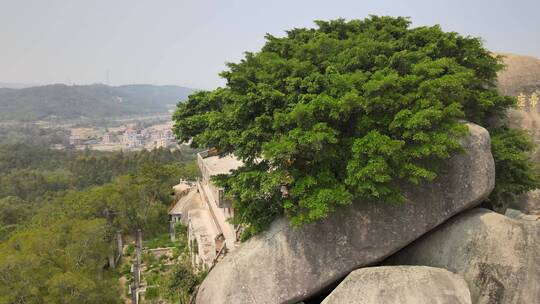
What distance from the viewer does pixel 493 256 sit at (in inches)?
434

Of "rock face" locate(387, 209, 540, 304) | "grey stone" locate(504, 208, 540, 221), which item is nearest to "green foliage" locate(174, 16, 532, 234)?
"rock face" locate(387, 209, 540, 304)

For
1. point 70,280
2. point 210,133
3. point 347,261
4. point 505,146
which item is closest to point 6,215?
point 70,280

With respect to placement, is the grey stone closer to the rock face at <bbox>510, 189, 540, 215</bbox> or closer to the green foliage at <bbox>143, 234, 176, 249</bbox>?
the rock face at <bbox>510, 189, 540, 215</bbox>

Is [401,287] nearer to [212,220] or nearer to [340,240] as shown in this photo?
[340,240]

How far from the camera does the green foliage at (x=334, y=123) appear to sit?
10.2 metres

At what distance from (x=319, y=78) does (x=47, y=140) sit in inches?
7796

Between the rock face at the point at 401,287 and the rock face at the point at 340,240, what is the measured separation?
2.50 ft

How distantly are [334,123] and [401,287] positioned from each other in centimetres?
460

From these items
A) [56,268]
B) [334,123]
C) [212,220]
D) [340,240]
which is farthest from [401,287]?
[56,268]

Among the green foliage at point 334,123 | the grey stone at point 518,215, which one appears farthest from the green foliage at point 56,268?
the grey stone at point 518,215

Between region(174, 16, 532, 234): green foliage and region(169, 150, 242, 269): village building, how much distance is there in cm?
224

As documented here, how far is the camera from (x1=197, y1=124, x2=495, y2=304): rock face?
11062 mm

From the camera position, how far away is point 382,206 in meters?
11.3

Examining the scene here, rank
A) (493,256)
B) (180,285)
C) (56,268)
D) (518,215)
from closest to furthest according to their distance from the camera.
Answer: (493,256) < (180,285) < (56,268) < (518,215)
